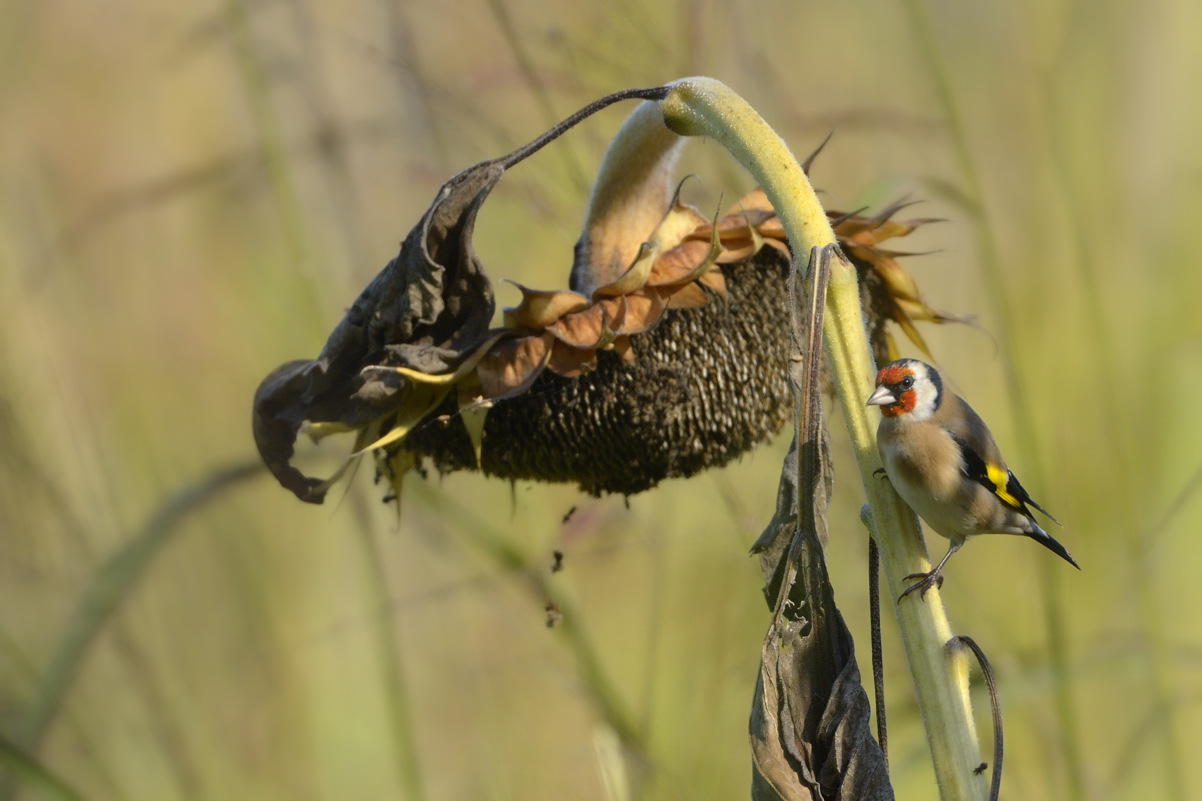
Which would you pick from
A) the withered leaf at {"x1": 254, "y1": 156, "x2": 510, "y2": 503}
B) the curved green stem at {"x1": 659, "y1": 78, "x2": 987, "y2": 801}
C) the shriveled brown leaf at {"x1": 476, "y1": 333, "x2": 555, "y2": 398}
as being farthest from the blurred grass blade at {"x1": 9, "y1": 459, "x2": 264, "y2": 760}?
the curved green stem at {"x1": 659, "y1": 78, "x2": 987, "y2": 801}

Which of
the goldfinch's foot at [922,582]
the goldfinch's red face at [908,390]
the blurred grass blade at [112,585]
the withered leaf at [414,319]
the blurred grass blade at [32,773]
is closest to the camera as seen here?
the goldfinch's foot at [922,582]

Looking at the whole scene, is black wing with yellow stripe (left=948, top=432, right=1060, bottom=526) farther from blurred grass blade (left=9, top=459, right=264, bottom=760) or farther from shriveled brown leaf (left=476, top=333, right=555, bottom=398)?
blurred grass blade (left=9, top=459, right=264, bottom=760)

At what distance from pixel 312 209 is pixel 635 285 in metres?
2.22

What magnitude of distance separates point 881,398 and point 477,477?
219cm

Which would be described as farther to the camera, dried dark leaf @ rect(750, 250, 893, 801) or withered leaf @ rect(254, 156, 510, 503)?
withered leaf @ rect(254, 156, 510, 503)

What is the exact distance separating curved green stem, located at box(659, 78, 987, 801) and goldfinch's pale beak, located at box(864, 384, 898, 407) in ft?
0.03

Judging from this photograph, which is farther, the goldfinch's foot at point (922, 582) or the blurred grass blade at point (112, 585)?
the blurred grass blade at point (112, 585)

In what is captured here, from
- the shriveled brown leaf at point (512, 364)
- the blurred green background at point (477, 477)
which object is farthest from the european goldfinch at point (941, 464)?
the blurred green background at point (477, 477)

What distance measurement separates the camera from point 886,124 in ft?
8.17

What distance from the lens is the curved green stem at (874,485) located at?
116 cm

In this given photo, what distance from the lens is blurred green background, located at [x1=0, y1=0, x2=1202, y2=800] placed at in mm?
2453

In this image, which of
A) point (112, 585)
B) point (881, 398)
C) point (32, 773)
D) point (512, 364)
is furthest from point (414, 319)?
point (32, 773)

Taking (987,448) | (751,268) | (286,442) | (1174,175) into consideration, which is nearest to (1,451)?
(286,442)

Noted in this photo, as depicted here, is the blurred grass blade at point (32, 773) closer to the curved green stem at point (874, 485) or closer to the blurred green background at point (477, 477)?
the blurred green background at point (477, 477)
